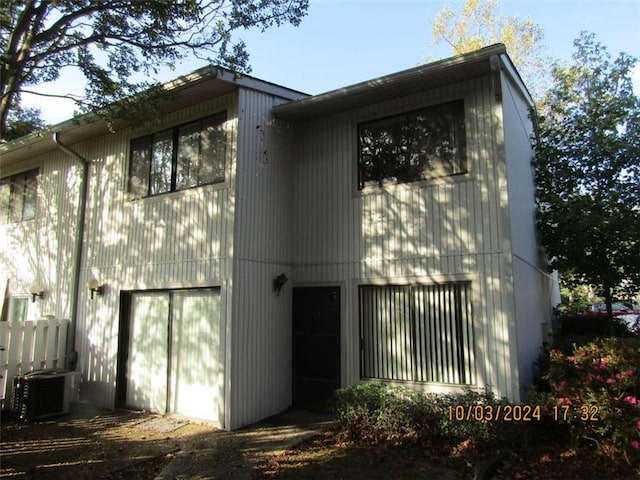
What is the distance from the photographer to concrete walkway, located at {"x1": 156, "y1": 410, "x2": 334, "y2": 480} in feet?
16.5

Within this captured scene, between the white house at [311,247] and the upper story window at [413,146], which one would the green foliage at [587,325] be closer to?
the white house at [311,247]

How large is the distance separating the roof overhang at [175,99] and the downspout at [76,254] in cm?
36

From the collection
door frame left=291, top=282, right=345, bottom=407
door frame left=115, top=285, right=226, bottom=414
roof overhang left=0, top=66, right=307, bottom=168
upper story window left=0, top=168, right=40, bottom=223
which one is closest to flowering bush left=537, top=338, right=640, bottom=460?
door frame left=291, top=282, right=345, bottom=407

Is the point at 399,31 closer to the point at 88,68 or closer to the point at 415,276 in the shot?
the point at 415,276

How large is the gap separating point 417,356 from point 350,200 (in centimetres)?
284

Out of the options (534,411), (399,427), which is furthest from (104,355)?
(534,411)

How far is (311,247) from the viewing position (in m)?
8.09

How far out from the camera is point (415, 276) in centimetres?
693

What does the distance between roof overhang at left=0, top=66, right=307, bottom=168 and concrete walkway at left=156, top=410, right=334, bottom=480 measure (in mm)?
5429

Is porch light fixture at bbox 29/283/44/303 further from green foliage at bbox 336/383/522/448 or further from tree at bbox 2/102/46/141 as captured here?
green foliage at bbox 336/383/522/448

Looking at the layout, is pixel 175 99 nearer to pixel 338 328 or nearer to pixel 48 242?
pixel 338 328

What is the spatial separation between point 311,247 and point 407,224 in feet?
6.10

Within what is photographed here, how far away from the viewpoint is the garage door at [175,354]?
7.04 m

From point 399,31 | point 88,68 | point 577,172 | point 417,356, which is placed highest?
point 399,31
